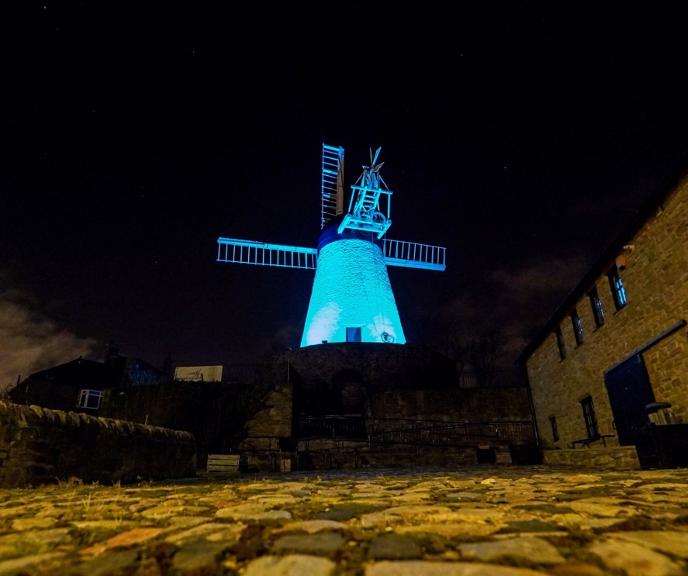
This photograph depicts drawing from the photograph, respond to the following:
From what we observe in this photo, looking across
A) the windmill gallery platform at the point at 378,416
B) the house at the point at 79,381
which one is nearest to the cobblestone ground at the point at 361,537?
the windmill gallery platform at the point at 378,416

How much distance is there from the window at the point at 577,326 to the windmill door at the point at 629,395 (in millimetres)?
1899

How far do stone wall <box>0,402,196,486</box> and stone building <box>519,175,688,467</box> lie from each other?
28.4ft

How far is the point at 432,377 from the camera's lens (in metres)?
21.1

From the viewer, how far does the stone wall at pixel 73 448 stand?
463 centimetres

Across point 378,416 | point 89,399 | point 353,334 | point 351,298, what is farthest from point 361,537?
point 89,399

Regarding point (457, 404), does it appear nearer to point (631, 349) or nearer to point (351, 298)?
point (631, 349)

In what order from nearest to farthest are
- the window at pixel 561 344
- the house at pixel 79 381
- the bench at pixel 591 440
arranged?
1. the bench at pixel 591 440
2. the window at pixel 561 344
3. the house at pixel 79 381

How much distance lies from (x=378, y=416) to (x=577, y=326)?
8725 millimetres

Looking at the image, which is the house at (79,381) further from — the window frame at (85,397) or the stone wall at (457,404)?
the stone wall at (457,404)

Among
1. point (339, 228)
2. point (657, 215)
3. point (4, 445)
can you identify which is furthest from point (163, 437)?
point (339, 228)

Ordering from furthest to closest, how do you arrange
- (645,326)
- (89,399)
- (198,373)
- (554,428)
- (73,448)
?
(89,399) → (198,373) → (554,428) → (645,326) → (73,448)

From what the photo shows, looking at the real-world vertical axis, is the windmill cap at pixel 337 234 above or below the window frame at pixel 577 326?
above

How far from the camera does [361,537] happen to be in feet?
6.38

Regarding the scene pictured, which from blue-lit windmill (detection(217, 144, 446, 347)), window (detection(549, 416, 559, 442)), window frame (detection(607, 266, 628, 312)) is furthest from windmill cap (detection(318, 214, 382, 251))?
window frame (detection(607, 266, 628, 312))
